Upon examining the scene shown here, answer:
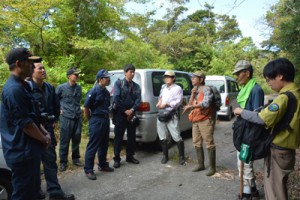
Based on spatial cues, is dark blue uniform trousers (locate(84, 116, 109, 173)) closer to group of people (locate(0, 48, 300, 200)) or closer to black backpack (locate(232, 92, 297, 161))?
group of people (locate(0, 48, 300, 200))

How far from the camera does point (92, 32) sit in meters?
9.45

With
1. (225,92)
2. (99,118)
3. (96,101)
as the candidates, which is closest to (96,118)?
(99,118)

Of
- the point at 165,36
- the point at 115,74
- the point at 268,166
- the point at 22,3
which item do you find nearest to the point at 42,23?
the point at 22,3

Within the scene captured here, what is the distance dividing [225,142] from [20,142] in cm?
613

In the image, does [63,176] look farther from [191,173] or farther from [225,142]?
[225,142]

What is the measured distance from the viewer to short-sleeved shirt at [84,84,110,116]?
185 inches

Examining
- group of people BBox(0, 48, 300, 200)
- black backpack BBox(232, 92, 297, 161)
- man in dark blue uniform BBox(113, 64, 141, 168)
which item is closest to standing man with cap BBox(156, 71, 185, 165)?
group of people BBox(0, 48, 300, 200)

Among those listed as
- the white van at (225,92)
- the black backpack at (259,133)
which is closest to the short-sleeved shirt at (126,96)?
the black backpack at (259,133)

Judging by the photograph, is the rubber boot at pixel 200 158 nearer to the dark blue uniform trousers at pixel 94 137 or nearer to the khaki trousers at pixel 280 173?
the dark blue uniform trousers at pixel 94 137

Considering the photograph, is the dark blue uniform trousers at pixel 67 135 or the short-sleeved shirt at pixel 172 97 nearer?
the dark blue uniform trousers at pixel 67 135

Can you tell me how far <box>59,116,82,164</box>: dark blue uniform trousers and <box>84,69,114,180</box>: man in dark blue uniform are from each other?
2.23 feet

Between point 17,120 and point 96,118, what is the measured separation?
226 centimetres

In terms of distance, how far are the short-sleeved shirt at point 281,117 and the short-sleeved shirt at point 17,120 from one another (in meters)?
2.34

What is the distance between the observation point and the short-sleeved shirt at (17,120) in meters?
2.48
